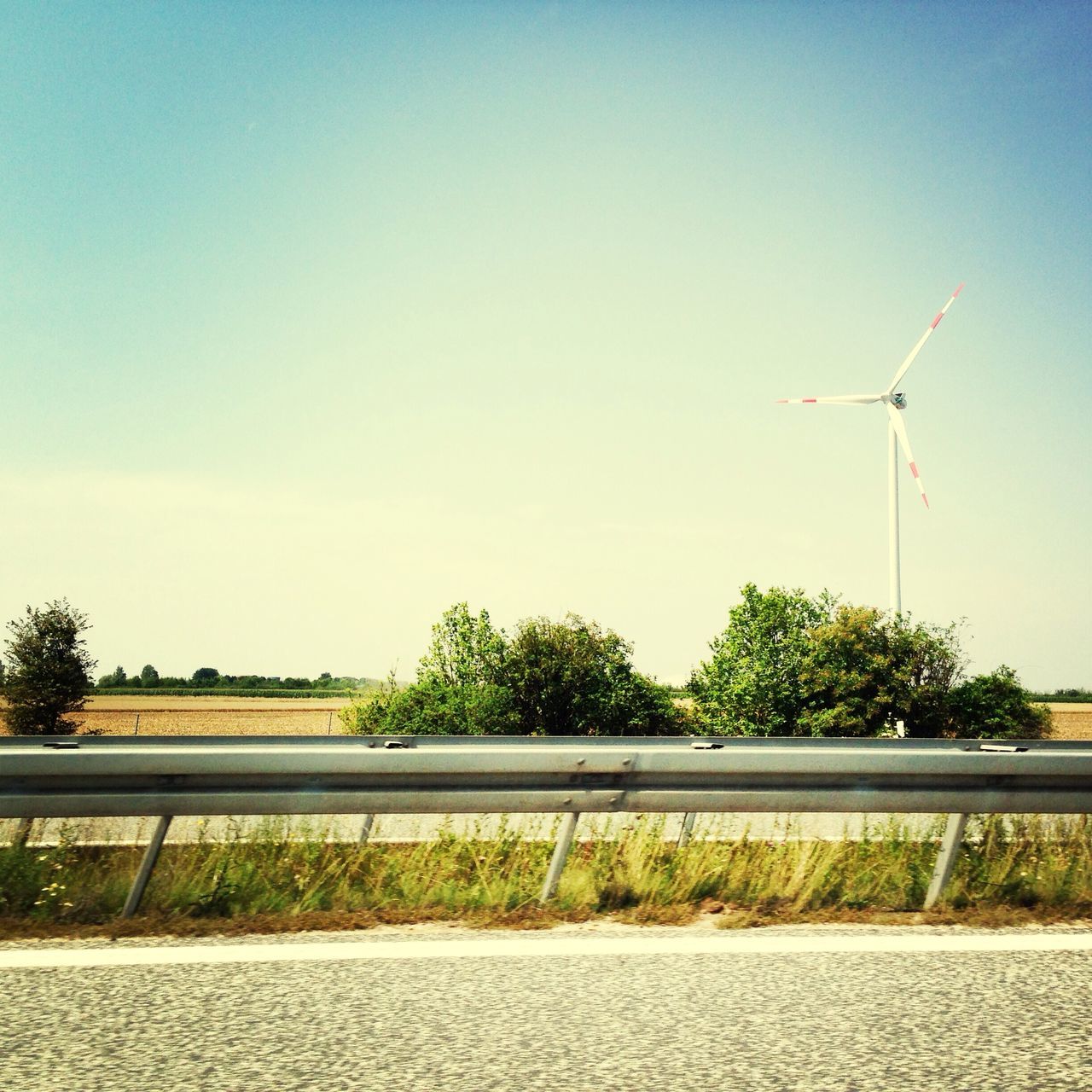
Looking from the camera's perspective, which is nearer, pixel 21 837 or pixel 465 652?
pixel 21 837

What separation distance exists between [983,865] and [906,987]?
199 cm

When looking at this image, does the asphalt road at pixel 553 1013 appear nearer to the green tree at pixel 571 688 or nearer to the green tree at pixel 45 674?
the green tree at pixel 571 688

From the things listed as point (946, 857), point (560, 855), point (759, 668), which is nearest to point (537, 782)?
point (560, 855)

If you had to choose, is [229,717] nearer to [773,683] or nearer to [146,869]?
[773,683]

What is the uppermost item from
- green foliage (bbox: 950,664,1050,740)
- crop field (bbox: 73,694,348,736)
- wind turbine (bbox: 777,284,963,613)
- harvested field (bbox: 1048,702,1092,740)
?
wind turbine (bbox: 777,284,963,613)

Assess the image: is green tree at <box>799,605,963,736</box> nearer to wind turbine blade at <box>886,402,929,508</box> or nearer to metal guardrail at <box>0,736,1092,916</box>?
wind turbine blade at <box>886,402,929,508</box>

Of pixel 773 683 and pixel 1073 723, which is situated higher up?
pixel 773 683

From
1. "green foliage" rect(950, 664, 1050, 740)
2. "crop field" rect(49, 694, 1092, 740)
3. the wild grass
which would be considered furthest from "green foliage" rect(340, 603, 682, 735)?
the wild grass

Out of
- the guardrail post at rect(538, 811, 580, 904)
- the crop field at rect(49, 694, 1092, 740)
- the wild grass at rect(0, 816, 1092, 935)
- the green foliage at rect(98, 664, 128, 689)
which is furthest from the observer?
the green foliage at rect(98, 664, 128, 689)

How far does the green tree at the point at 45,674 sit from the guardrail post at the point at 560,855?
32965mm

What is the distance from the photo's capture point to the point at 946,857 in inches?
206

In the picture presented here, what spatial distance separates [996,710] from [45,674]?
106 ft

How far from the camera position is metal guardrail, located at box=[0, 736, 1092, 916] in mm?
4719

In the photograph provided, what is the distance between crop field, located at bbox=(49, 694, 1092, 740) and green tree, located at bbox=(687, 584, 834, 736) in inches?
555
